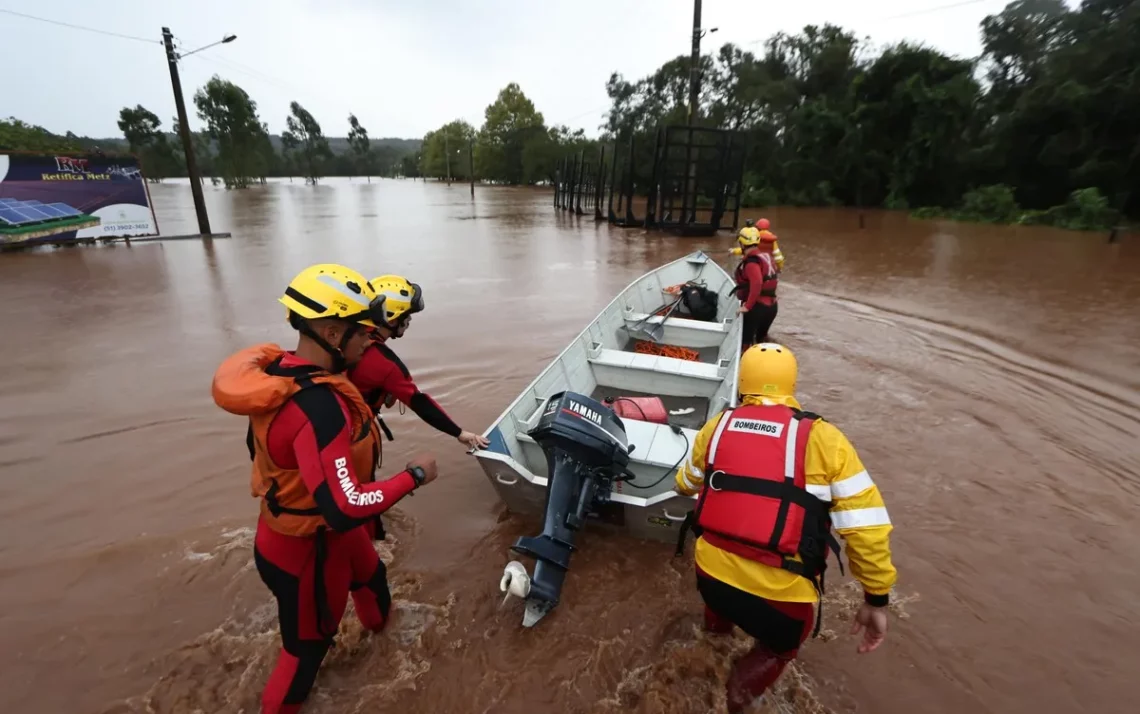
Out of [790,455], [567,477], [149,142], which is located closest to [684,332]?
[567,477]

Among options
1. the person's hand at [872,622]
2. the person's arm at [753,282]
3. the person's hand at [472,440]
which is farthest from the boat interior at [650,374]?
the person's hand at [872,622]

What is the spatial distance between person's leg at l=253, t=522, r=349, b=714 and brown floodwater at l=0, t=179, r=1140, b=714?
1.78 feet

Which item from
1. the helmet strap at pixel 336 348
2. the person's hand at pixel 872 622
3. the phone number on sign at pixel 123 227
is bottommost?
the person's hand at pixel 872 622

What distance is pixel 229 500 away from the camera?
4.13 meters

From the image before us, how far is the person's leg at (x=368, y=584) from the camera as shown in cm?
236

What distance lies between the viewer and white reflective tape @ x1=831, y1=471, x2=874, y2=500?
71.1 inches

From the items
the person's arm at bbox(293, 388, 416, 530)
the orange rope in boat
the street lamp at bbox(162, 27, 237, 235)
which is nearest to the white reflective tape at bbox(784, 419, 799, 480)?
the person's arm at bbox(293, 388, 416, 530)

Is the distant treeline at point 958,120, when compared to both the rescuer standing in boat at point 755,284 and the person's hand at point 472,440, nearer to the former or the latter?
the rescuer standing in boat at point 755,284

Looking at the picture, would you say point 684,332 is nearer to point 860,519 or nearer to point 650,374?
point 650,374

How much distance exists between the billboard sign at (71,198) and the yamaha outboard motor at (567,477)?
1710cm

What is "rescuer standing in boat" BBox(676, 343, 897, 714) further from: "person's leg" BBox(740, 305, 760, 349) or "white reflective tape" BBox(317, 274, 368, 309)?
"person's leg" BBox(740, 305, 760, 349)

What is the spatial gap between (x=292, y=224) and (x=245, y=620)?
23.0 m

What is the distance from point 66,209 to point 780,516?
18.9m

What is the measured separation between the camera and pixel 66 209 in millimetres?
13875
